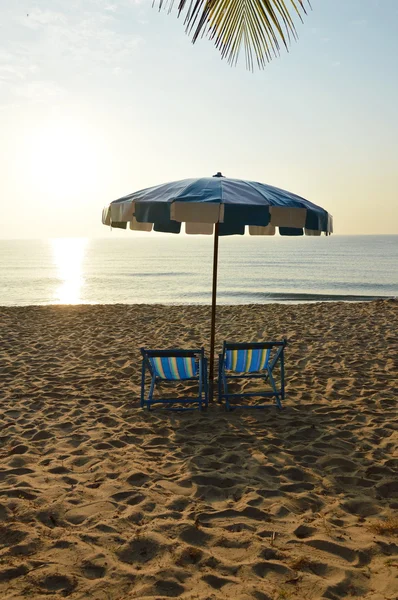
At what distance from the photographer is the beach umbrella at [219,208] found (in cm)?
393

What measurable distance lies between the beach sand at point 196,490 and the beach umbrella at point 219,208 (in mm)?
1964

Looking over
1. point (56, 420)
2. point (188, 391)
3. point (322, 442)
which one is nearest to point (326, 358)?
point (188, 391)

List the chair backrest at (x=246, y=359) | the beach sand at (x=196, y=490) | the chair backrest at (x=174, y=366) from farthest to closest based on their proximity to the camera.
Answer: the chair backrest at (x=246, y=359) → the chair backrest at (x=174, y=366) → the beach sand at (x=196, y=490)

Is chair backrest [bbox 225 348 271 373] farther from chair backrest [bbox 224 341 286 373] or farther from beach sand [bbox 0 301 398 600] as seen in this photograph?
beach sand [bbox 0 301 398 600]

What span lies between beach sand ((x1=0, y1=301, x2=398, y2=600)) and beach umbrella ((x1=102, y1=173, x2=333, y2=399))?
1964mm

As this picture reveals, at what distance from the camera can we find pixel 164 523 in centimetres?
309

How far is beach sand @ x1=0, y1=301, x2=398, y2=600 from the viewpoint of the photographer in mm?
2590

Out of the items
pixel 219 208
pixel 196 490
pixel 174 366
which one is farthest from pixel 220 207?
pixel 196 490

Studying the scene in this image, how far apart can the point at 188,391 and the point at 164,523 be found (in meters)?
2.96

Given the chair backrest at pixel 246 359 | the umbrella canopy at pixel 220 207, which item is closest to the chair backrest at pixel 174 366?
the chair backrest at pixel 246 359

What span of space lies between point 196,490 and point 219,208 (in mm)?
2184

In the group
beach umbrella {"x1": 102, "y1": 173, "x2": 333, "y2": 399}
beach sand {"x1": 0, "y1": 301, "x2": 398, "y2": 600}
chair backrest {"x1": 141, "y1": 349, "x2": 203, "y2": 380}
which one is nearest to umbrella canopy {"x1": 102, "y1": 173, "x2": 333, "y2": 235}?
beach umbrella {"x1": 102, "y1": 173, "x2": 333, "y2": 399}

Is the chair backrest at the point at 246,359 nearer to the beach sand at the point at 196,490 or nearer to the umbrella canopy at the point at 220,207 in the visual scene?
the beach sand at the point at 196,490

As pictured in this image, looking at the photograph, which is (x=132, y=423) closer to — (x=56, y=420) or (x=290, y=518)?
(x=56, y=420)
